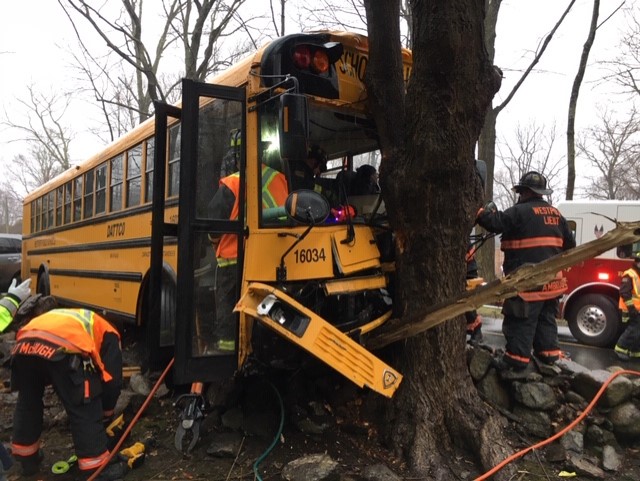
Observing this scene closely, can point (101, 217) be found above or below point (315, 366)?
above

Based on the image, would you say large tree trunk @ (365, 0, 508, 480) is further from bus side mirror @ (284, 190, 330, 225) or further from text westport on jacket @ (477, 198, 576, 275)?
bus side mirror @ (284, 190, 330, 225)

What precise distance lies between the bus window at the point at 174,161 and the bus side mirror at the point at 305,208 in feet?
6.66

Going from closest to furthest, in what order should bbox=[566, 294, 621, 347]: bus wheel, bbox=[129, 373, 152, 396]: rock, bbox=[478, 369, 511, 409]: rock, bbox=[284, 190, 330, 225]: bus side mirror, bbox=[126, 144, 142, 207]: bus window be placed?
bbox=[284, 190, 330, 225]: bus side mirror < bbox=[478, 369, 511, 409]: rock < bbox=[129, 373, 152, 396]: rock < bbox=[126, 144, 142, 207]: bus window < bbox=[566, 294, 621, 347]: bus wheel

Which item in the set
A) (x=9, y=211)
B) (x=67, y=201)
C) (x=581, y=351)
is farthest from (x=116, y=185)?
(x=9, y=211)

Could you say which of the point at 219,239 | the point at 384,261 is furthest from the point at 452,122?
the point at 219,239

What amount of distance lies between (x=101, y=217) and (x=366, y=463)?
486cm

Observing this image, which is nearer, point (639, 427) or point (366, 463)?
point (366, 463)

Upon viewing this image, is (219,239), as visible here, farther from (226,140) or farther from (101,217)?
(101,217)

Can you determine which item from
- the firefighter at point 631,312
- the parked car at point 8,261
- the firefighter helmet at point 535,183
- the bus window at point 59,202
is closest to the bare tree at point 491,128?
the firefighter at point 631,312

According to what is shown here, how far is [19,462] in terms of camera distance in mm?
3455

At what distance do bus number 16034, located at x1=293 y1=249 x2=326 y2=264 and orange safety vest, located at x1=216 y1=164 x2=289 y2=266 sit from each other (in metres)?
0.36

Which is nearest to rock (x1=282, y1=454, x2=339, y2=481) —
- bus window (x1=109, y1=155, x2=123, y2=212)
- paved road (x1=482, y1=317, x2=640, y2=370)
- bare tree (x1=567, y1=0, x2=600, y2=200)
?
bus window (x1=109, y1=155, x2=123, y2=212)

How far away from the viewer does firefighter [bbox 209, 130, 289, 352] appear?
337 centimetres

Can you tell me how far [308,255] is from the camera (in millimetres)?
3242
